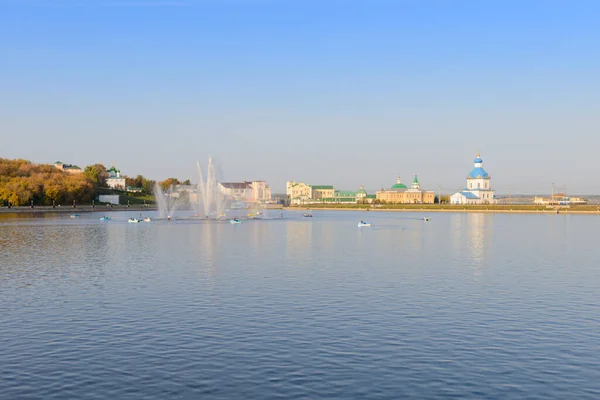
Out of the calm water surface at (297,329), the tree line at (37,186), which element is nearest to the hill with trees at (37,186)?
the tree line at (37,186)

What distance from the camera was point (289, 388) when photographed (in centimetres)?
1758

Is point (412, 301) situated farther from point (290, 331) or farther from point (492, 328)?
point (290, 331)

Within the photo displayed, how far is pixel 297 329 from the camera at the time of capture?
24.6 meters

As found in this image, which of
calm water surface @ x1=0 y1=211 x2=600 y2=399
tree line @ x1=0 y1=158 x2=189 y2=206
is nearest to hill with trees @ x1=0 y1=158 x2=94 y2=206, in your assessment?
tree line @ x1=0 y1=158 x2=189 y2=206

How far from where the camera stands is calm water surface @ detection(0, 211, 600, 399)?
59.0ft

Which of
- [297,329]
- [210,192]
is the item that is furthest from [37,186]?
[297,329]

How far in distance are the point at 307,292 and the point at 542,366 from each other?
15398 millimetres

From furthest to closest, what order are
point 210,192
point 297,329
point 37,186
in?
point 37,186, point 210,192, point 297,329

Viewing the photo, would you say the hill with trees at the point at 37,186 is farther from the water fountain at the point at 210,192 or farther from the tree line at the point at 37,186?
the water fountain at the point at 210,192

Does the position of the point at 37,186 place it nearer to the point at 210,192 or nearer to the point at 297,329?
the point at 210,192

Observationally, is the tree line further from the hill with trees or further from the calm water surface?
the calm water surface

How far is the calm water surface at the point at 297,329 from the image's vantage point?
1798 centimetres

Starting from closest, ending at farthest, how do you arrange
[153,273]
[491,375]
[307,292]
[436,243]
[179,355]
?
1. [491,375]
2. [179,355]
3. [307,292]
4. [153,273]
5. [436,243]

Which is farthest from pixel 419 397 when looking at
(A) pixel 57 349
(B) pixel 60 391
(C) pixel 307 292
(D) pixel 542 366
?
(C) pixel 307 292
